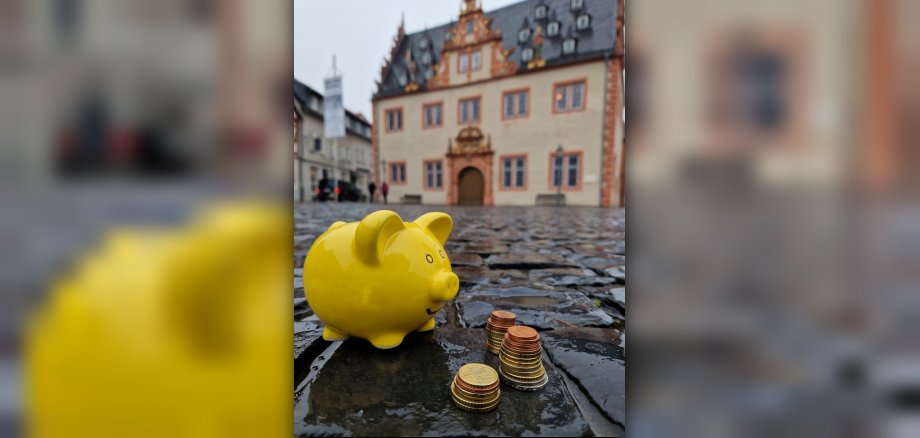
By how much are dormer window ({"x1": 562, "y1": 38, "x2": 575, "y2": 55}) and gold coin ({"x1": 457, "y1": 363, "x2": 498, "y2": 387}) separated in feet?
57.8

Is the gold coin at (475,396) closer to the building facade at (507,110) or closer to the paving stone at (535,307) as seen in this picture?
the paving stone at (535,307)

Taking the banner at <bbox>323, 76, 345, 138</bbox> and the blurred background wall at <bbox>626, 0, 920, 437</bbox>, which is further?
the banner at <bbox>323, 76, 345, 138</bbox>

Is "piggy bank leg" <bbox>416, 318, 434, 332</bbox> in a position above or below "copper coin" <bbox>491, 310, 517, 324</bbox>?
below

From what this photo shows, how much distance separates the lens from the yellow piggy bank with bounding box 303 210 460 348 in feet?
→ 4.93

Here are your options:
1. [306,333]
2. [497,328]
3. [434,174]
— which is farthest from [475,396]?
[434,174]

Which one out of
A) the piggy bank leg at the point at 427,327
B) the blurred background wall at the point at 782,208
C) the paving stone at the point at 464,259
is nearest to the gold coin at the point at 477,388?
the piggy bank leg at the point at 427,327

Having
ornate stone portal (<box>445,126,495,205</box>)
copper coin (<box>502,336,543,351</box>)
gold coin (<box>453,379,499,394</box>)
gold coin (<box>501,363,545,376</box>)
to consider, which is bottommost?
gold coin (<box>501,363,545,376</box>)

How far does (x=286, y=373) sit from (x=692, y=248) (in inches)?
21.7

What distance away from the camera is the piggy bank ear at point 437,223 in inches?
72.7

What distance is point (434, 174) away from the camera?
19.6m

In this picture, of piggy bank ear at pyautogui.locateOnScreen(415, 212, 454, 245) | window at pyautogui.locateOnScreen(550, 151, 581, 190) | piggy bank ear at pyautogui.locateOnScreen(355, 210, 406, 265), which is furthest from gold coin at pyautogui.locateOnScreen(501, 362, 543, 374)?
window at pyautogui.locateOnScreen(550, 151, 581, 190)

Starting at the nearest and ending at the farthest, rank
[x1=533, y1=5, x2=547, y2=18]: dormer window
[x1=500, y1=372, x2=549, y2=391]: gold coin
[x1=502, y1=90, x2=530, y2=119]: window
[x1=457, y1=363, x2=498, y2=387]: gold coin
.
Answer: [x1=457, y1=363, x2=498, y2=387]: gold coin < [x1=500, y1=372, x2=549, y2=391]: gold coin < [x1=502, y1=90, x2=530, y2=119]: window < [x1=533, y1=5, x2=547, y2=18]: dormer window

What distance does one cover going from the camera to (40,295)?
14.4 inches

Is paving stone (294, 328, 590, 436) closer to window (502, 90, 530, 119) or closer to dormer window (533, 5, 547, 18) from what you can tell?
window (502, 90, 530, 119)
